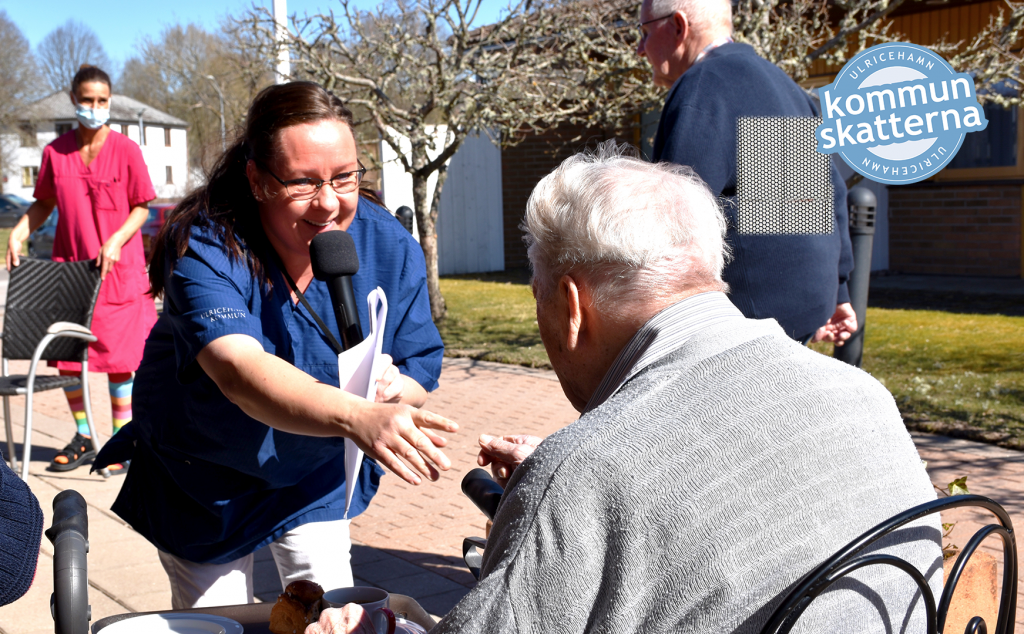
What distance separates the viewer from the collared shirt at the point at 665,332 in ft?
4.92

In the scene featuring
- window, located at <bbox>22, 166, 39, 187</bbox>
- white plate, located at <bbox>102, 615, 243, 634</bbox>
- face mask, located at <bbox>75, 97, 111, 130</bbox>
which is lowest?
white plate, located at <bbox>102, 615, 243, 634</bbox>

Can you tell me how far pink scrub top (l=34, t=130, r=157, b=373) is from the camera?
5.84 metres

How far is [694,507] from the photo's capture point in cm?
128

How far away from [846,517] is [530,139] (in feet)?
54.8

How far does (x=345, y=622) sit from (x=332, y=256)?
2.65 feet

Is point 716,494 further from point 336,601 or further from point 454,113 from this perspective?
point 454,113

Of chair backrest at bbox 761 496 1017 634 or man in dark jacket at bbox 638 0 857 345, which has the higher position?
man in dark jacket at bbox 638 0 857 345

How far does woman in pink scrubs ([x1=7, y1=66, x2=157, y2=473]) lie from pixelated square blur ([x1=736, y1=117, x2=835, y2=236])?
4074 millimetres

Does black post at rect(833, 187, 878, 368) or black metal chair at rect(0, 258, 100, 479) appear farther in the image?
black metal chair at rect(0, 258, 100, 479)

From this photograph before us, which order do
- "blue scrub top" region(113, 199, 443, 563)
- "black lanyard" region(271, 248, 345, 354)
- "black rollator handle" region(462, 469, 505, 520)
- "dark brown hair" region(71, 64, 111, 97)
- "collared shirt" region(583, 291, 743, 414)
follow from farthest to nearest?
"dark brown hair" region(71, 64, 111, 97)
"black lanyard" region(271, 248, 345, 354)
"blue scrub top" region(113, 199, 443, 563)
"black rollator handle" region(462, 469, 505, 520)
"collared shirt" region(583, 291, 743, 414)

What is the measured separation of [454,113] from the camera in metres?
9.82

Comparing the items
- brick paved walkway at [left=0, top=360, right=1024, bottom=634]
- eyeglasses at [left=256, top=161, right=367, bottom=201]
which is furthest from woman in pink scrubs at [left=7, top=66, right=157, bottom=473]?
eyeglasses at [left=256, top=161, right=367, bottom=201]

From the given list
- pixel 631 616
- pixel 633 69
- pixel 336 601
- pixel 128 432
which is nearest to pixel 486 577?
pixel 631 616

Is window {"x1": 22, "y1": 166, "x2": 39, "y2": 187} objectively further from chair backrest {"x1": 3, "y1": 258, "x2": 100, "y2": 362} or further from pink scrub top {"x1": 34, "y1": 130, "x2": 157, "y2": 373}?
chair backrest {"x1": 3, "y1": 258, "x2": 100, "y2": 362}
